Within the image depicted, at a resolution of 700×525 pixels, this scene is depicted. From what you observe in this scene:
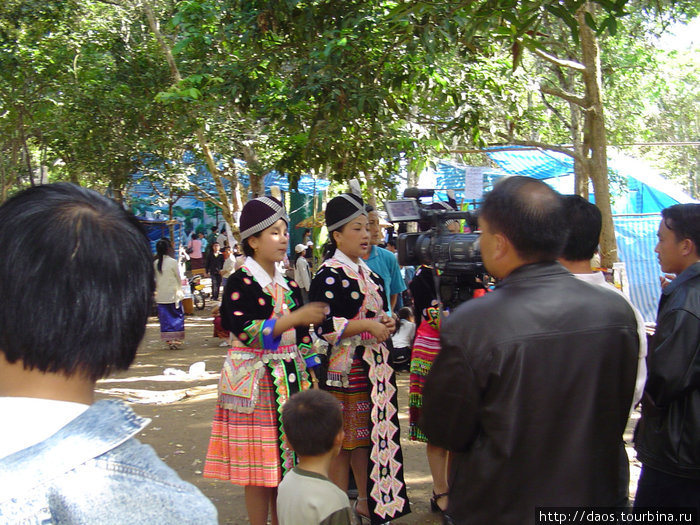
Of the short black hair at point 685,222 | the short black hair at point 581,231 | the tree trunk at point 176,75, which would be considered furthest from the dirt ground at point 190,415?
the tree trunk at point 176,75

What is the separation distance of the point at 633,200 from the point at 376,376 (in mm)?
11446

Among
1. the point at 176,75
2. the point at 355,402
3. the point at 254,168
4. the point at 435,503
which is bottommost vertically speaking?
the point at 435,503

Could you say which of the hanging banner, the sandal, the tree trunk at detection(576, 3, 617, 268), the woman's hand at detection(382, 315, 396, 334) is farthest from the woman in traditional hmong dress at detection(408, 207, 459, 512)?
the tree trunk at detection(576, 3, 617, 268)

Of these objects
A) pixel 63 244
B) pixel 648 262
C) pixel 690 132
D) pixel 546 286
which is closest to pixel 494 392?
pixel 546 286

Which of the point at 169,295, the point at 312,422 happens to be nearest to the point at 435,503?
the point at 312,422

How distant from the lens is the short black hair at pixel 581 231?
287cm

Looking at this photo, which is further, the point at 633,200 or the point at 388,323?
the point at 633,200

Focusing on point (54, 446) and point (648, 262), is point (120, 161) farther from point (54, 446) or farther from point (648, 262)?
point (54, 446)

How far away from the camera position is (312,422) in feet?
9.72

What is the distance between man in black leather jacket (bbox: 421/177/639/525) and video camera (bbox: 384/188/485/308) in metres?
0.73

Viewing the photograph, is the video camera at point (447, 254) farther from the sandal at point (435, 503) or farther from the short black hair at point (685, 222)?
the sandal at point (435, 503)

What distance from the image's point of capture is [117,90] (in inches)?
474

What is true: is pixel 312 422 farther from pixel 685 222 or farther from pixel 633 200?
pixel 633 200

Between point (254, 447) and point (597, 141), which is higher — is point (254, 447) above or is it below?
below
